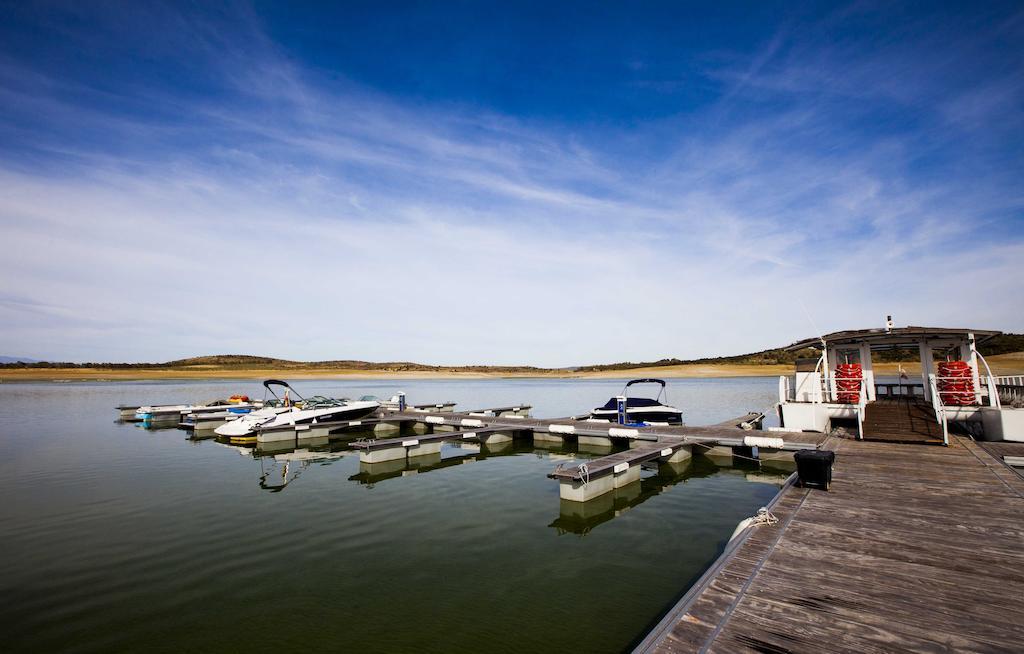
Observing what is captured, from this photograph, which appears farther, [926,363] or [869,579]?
[926,363]

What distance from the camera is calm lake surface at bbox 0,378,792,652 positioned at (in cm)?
625

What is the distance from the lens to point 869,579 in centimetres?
518

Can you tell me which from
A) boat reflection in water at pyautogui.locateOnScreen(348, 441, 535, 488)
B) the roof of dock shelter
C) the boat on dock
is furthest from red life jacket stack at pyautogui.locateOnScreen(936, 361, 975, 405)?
the boat on dock

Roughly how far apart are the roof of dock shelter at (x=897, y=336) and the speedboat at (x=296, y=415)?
22.8 metres

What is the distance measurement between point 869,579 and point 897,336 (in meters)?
15.3

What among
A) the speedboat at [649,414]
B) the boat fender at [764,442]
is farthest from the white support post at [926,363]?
the speedboat at [649,414]

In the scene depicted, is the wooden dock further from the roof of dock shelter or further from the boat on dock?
the boat on dock

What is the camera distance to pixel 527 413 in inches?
1358

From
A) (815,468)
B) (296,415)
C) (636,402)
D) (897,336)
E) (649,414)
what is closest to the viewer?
(815,468)

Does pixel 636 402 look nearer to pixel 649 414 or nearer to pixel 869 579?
pixel 649 414

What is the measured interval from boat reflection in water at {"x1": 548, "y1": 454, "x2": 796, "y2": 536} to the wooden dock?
4.19 metres

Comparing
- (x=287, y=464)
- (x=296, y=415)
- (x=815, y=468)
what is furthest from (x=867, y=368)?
(x=296, y=415)

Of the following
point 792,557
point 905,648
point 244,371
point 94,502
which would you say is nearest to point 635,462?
point 792,557

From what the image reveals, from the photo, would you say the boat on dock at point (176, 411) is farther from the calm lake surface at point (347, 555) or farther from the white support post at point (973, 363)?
the white support post at point (973, 363)
